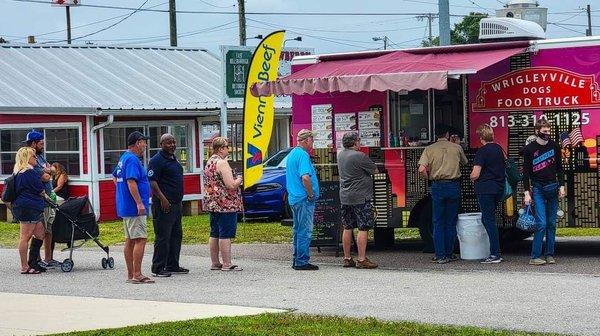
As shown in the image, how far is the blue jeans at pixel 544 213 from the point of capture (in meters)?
14.9

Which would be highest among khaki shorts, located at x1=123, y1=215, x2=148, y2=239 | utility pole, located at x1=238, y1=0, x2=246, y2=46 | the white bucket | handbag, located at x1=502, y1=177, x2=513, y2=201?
utility pole, located at x1=238, y1=0, x2=246, y2=46

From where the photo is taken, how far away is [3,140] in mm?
28734

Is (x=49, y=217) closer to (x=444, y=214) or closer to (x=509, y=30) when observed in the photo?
(x=444, y=214)

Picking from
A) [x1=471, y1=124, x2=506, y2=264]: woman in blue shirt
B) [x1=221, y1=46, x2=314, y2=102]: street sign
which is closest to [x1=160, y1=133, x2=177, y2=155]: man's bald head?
[x1=471, y1=124, x2=506, y2=264]: woman in blue shirt

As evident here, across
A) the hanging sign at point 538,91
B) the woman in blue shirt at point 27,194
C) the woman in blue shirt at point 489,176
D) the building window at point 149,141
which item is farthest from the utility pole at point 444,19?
the building window at point 149,141

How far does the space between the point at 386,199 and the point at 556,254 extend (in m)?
2.50

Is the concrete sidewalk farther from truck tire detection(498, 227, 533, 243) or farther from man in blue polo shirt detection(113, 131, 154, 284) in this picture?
truck tire detection(498, 227, 533, 243)

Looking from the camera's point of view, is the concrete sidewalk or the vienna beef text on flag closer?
the concrete sidewalk

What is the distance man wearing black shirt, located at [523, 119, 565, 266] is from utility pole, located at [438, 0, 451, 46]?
6074 millimetres

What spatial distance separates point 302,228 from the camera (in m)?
15.1

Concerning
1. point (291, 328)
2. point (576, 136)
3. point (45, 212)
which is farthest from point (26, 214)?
point (576, 136)

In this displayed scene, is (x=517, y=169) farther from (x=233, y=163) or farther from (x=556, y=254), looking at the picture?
(x=233, y=163)

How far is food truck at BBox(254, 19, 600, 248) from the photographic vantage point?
50.8ft

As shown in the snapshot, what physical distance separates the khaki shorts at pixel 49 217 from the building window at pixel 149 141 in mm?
11525
